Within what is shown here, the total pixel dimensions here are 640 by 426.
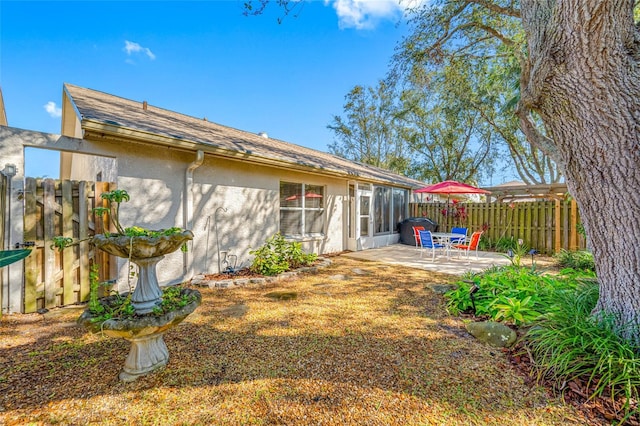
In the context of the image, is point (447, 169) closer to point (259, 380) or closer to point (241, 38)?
point (241, 38)

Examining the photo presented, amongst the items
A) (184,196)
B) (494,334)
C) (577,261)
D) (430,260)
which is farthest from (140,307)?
(577,261)

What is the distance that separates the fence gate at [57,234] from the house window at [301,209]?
14.2 ft

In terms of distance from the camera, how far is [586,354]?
248 cm

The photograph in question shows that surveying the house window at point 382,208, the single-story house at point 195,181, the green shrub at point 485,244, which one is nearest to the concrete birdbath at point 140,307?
the single-story house at point 195,181

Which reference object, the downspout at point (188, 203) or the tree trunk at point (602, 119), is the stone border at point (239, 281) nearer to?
the downspout at point (188, 203)

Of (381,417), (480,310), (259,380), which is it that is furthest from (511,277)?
(259,380)

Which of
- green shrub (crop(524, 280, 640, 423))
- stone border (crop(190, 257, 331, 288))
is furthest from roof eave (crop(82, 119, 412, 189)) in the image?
green shrub (crop(524, 280, 640, 423))

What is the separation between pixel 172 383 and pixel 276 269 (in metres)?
Answer: 3.97

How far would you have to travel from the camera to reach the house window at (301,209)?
8.12m

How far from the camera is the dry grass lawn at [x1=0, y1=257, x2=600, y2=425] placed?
2.05 metres

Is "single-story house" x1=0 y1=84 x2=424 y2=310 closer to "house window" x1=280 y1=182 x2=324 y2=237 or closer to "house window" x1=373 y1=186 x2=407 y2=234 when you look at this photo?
"house window" x1=280 y1=182 x2=324 y2=237

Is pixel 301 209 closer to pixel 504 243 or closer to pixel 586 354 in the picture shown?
pixel 586 354

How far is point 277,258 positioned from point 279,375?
4.22 m

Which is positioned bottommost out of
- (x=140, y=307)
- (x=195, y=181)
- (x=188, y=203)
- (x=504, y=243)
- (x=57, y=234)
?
(x=504, y=243)
